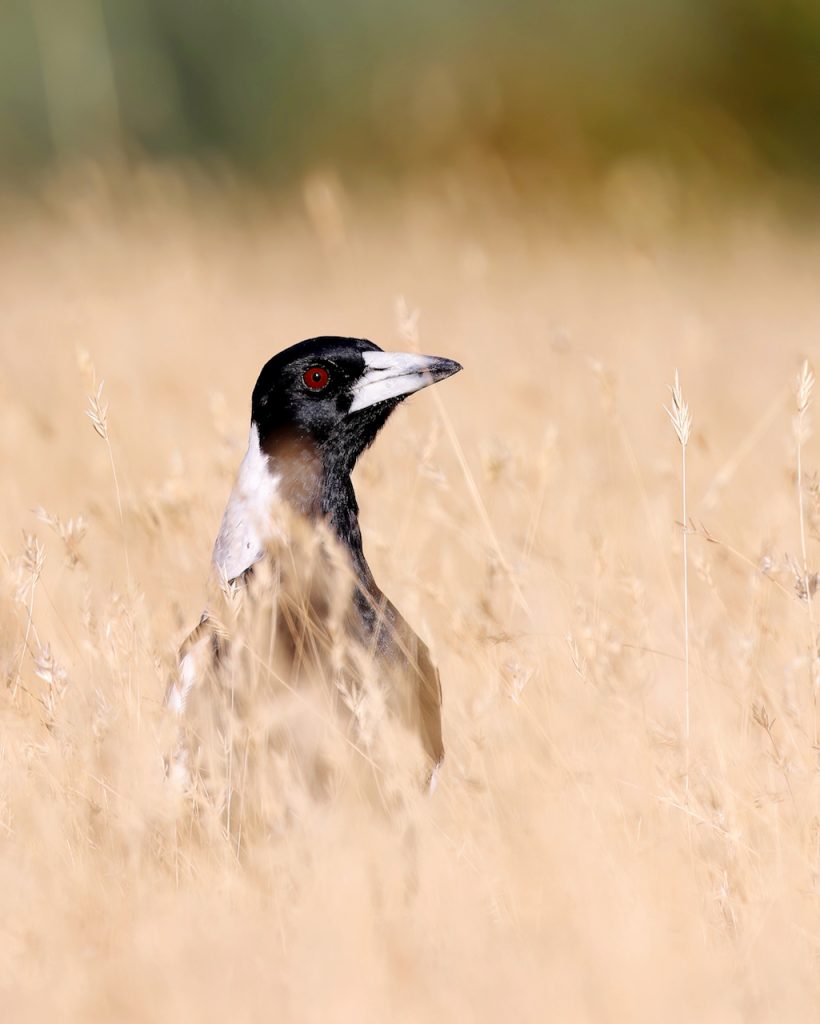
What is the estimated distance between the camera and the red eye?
3.48 metres

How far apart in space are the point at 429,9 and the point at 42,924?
589 inches

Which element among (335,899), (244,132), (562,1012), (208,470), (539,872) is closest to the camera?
(562,1012)

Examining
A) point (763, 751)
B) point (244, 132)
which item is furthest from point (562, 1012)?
point (244, 132)

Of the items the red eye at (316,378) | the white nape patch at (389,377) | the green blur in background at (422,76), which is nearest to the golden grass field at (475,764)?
the white nape patch at (389,377)

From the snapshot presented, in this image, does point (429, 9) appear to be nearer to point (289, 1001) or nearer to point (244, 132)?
point (244, 132)

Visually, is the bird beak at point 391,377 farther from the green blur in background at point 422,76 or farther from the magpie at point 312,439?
the green blur in background at point 422,76

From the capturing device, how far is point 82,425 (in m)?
6.23

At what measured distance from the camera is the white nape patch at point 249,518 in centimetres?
335

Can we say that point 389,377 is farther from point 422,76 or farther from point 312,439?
point 422,76

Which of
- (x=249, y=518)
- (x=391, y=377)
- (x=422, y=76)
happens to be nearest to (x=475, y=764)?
(x=249, y=518)

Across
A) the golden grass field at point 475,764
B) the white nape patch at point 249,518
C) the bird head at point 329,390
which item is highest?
the bird head at point 329,390

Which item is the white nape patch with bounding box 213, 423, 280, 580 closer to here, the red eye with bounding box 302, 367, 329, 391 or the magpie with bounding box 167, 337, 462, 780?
the magpie with bounding box 167, 337, 462, 780

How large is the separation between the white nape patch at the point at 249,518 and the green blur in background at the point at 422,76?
1018 cm

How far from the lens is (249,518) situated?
3.44 m
